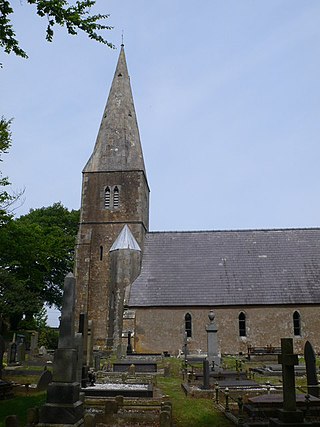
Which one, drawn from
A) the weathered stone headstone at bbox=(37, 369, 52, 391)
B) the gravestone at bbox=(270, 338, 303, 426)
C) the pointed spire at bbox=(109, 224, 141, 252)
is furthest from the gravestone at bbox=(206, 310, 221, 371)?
the gravestone at bbox=(270, 338, 303, 426)

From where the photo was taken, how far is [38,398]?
1187cm

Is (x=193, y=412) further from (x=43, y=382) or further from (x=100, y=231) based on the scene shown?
(x=100, y=231)

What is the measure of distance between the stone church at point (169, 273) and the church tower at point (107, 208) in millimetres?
69

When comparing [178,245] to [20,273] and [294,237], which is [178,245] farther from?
[20,273]

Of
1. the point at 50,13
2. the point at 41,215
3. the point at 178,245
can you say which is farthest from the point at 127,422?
the point at 41,215

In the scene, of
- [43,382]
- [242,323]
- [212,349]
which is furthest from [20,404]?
[242,323]

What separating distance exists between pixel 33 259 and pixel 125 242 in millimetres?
9393

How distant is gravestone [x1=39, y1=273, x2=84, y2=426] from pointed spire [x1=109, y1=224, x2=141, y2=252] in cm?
1970

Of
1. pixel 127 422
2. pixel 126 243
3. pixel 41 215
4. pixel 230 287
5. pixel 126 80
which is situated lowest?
pixel 127 422

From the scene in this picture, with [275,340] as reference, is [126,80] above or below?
above

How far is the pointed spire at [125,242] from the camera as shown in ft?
93.6

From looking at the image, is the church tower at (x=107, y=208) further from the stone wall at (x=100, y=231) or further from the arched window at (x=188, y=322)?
the arched window at (x=188, y=322)

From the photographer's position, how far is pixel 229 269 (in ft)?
94.8

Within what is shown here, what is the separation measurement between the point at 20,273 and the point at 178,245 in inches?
536
